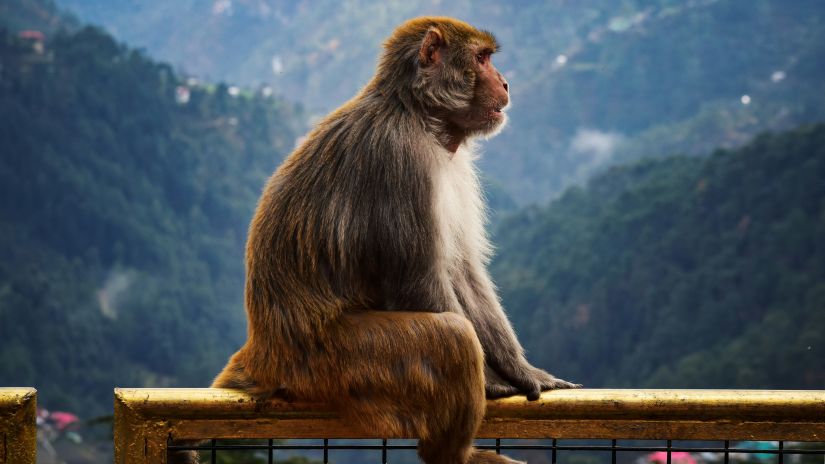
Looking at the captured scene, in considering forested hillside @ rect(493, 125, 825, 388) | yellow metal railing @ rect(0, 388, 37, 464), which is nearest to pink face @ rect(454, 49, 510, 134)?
yellow metal railing @ rect(0, 388, 37, 464)

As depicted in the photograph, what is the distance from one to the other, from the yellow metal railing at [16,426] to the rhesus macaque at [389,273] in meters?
0.62

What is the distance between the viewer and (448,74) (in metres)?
3.46

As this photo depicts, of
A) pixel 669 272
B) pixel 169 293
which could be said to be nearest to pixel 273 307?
pixel 669 272

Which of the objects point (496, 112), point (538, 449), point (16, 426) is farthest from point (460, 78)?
point (16, 426)

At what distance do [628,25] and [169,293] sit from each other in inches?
1235

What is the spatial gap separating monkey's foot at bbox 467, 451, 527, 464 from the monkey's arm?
0.68 feet

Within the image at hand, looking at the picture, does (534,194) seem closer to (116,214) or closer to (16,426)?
(116,214)

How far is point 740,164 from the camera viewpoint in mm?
29438

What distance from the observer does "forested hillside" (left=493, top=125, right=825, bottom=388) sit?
86.7ft

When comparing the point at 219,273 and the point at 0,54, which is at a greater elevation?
the point at 0,54

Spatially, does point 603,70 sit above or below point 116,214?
above

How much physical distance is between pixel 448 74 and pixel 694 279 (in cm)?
2678

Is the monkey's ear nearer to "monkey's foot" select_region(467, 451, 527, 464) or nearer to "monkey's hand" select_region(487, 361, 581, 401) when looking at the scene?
"monkey's hand" select_region(487, 361, 581, 401)

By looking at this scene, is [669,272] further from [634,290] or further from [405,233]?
[405,233]
